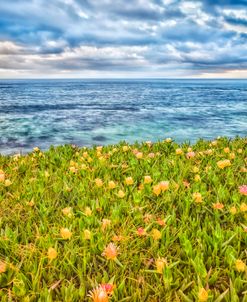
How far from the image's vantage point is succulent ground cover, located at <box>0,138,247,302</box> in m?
2.26

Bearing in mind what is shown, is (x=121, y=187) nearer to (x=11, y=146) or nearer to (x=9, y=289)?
(x=9, y=289)

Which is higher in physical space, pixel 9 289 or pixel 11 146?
pixel 9 289

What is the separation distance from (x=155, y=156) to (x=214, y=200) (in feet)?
6.23

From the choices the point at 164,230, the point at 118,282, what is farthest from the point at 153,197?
the point at 118,282

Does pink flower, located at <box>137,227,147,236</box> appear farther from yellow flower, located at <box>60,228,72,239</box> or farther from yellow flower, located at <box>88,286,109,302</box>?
yellow flower, located at <box>88,286,109,302</box>

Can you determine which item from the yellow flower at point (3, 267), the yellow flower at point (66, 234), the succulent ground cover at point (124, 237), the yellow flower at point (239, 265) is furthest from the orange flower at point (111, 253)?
the yellow flower at point (239, 265)

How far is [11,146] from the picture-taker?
15250 millimetres

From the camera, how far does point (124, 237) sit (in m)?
2.78

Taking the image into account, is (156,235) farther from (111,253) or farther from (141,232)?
(111,253)

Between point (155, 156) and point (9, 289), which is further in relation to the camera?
point (155, 156)

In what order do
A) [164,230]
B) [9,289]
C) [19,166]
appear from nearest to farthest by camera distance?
[9,289] → [164,230] → [19,166]

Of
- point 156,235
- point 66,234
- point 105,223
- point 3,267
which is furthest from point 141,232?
point 3,267

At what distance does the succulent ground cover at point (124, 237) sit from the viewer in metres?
2.26

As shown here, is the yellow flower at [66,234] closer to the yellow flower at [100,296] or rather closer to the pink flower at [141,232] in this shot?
the pink flower at [141,232]
